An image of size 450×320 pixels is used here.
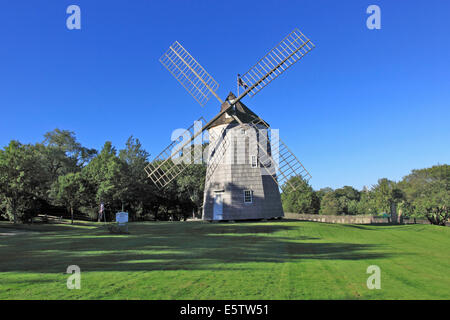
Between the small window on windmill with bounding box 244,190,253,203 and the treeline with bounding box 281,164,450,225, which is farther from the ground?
the small window on windmill with bounding box 244,190,253,203

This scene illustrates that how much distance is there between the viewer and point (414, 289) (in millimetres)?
6395

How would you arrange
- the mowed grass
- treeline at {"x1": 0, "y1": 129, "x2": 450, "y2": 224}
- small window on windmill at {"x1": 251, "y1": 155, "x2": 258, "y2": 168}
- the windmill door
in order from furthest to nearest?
treeline at {"x1": 0, "y1": 129, "x2": 450, "y2": 224}
small window on windmill at {"x1": 251, "y1": 155, "x2": 258, "y2": 168}
the windmill door
the mowed grass

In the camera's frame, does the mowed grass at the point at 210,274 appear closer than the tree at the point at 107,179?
Yes

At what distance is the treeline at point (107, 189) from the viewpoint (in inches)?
1177

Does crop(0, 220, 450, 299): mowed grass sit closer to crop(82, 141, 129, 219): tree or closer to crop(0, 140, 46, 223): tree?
crop(0, 140, 46, 223): tree

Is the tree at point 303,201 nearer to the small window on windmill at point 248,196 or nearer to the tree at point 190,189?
the tree at point 190,189

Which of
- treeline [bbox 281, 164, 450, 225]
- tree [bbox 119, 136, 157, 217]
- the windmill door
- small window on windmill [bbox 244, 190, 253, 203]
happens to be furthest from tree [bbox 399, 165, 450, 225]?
tree [bbox 119, 136, 157, 217]

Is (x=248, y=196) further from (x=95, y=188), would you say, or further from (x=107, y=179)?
(x=95, y=188)

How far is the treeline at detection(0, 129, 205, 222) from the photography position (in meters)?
29.2

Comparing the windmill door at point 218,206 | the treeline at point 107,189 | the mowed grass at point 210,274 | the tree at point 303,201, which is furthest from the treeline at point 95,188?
the tree at point 303,201
